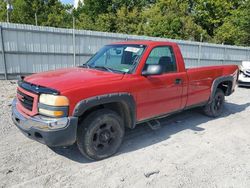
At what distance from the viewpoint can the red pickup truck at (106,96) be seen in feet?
10.4

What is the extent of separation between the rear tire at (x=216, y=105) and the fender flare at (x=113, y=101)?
2.86m

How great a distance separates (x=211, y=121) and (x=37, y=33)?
27.4 feet

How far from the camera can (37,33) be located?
409 inches

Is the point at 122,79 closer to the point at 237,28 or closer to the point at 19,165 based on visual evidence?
the point at 19,165

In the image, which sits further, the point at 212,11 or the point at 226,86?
the point at 212,11

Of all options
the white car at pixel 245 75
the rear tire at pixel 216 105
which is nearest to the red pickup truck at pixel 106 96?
the rear tire at pixel 216 105

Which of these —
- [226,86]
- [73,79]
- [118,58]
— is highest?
[118,58]

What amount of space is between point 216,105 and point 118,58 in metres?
3.28

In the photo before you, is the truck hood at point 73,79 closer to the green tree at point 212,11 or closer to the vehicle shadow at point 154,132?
the vehicle shadow at point 154,132

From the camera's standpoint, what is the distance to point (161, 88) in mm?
4289

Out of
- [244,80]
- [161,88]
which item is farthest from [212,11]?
[161,88]

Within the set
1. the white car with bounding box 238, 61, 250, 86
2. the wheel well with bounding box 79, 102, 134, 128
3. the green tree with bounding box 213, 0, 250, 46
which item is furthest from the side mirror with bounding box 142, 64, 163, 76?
the green tree with bounding box 213, 0, 250, 46

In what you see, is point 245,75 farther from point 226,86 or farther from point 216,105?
point 216,105

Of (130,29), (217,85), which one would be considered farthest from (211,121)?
→ (130,29)
